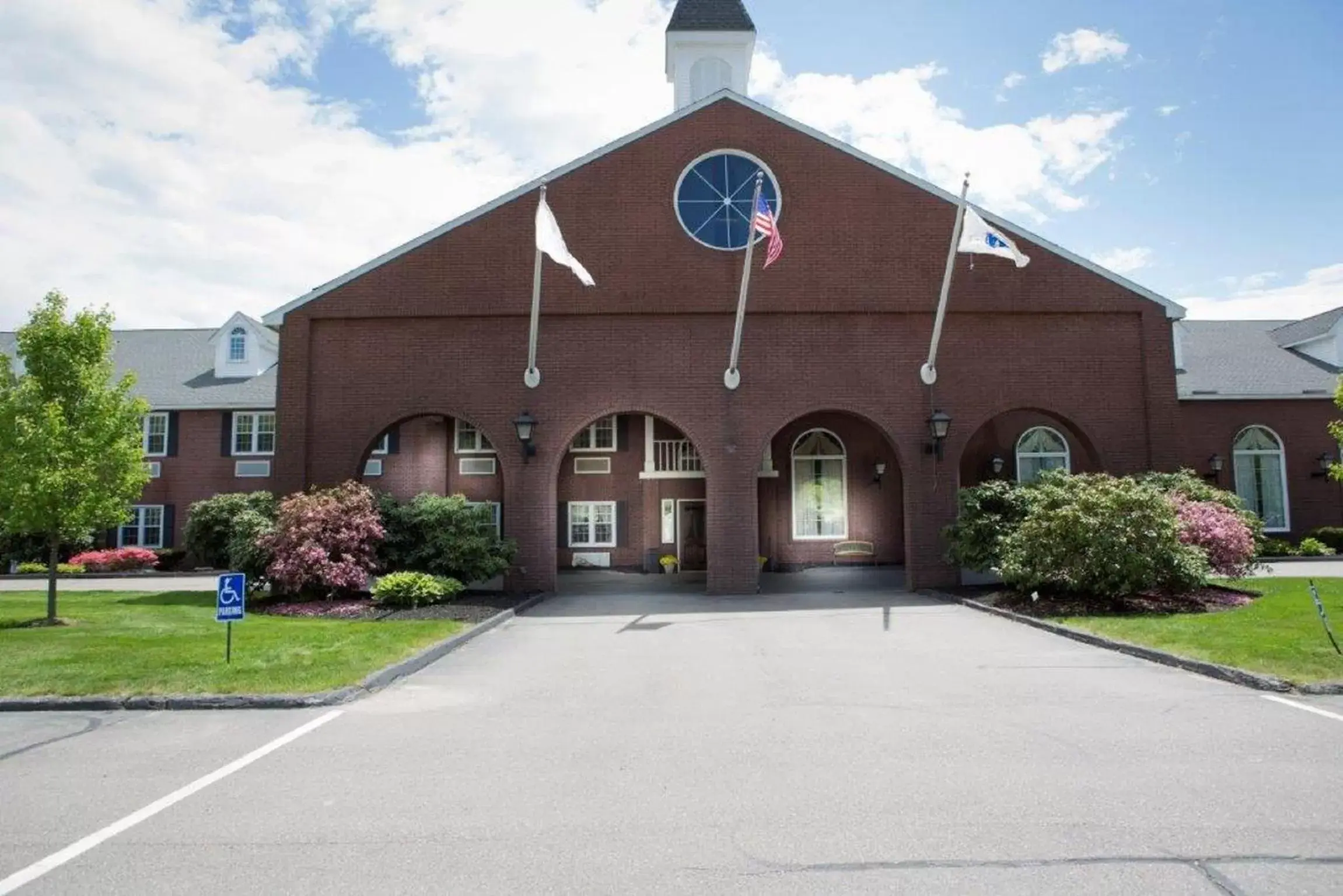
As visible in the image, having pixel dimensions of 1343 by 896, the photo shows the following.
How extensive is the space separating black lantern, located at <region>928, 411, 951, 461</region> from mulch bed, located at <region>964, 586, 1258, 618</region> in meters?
4.19

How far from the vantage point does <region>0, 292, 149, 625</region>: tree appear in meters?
13.9

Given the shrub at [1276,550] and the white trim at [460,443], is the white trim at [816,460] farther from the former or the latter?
the shrub at [1276,550]

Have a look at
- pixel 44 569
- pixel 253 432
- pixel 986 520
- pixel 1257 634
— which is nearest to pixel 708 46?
pixel 986 520

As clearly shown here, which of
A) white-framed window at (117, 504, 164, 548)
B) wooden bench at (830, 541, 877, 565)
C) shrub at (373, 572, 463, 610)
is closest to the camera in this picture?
shrub at (373, 572, 463, 610)

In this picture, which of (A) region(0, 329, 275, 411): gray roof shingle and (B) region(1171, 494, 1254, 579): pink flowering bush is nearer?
(B) region(1171, 494, 1254, 579): pink flowering bush

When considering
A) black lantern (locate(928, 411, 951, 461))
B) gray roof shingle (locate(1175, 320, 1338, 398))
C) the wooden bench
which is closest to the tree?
black lantern (locate(928, 411, 951, 461))

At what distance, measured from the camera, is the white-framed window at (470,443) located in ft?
89.1

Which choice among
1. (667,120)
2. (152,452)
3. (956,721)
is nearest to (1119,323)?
(667,120)

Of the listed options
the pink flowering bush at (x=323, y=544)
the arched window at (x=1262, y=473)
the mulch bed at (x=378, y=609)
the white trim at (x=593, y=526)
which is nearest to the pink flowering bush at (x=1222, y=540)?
the mulch bed at (x=378, y=609)

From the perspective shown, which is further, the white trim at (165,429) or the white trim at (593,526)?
the white trim at (165,429)

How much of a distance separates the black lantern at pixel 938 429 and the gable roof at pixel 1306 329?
18.3 meters

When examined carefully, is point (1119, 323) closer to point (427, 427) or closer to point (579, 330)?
point (579, 330)

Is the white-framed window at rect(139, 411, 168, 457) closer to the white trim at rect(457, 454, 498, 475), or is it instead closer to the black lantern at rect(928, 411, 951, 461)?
the white trim at rect(457, 454, 498, 475)

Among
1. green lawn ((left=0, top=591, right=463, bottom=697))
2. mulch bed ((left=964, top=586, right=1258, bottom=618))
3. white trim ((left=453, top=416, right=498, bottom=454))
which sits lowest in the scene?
green lawn ((left=0, top=591, right=463, bottom=697))
